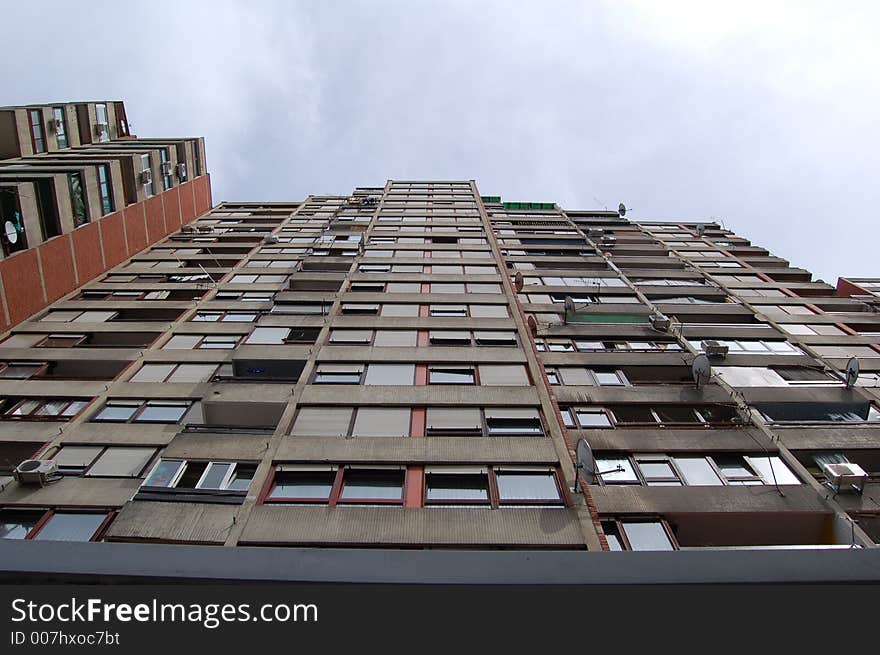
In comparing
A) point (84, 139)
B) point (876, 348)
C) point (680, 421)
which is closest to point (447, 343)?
point (680, 421)

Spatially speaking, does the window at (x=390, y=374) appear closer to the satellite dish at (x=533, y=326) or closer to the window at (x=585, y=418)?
the window at (x=585, y=418)

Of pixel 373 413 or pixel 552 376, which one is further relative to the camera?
pixel 552 376

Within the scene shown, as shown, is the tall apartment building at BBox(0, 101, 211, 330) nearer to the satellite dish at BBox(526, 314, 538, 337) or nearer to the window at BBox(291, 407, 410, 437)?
the window at BBox(291, 407, 410, 437)

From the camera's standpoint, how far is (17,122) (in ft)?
113

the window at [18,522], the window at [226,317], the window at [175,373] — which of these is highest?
the window at [226,317]

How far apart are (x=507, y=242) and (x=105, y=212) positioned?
26.8 meters

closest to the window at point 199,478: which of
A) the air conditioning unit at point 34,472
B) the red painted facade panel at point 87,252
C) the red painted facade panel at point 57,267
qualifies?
the air conditioning unit at point 34,472

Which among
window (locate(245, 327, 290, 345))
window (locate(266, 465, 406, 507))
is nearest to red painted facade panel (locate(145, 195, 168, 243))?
window (locate(245, 327, 290, 345))

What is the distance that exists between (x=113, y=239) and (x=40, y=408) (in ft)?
55.6

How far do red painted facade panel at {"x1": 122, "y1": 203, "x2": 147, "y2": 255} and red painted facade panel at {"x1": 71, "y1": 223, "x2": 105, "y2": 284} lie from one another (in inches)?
133

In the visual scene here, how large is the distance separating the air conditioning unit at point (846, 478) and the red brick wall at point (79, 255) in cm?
3387

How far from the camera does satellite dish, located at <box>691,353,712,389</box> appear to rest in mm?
19188

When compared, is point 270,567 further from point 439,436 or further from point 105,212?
point 105,212

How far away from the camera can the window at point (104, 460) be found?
1573 centimetres
